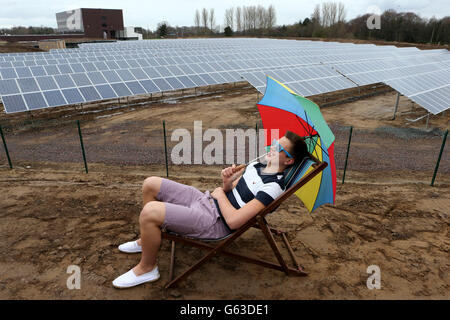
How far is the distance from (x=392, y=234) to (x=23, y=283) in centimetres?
499

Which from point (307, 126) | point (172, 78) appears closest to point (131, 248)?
point (307, 126)

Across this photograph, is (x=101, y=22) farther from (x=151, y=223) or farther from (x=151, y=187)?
(x=151, y=223)

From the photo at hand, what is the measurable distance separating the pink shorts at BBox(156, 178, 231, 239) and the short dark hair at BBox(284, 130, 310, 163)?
3.57 feet

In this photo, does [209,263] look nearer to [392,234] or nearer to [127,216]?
[127,216]

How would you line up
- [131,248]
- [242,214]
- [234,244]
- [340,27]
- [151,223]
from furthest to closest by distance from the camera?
[340,27] < [234,244] < [131,248] < [242,214] < [151,223]

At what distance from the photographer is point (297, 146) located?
3170 mm

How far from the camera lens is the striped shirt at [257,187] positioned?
3070 mm

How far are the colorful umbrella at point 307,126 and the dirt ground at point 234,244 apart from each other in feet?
3.31

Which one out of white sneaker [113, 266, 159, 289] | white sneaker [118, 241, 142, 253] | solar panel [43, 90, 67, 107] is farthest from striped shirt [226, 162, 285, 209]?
solar panel [43, 90, 67, 107]

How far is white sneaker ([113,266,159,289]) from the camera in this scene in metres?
3.23

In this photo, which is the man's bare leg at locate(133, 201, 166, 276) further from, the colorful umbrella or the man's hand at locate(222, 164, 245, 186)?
the colorful umbrella

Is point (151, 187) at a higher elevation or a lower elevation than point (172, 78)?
lower

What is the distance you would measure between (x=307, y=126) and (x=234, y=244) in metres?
1.92
